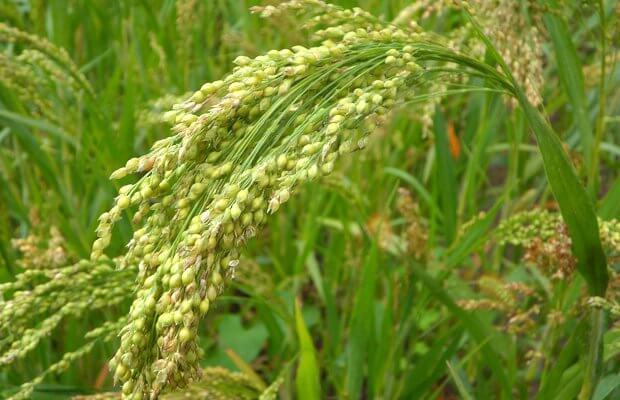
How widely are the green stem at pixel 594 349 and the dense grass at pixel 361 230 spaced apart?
1cm

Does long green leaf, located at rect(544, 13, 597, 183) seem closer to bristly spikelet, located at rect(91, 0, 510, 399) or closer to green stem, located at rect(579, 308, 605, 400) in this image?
green stem, located at rect(579, 308, 605, 400)

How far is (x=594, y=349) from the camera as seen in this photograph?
4.81 ft

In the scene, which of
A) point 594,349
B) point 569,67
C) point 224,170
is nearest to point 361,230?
point 569,67

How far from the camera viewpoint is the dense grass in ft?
6.05

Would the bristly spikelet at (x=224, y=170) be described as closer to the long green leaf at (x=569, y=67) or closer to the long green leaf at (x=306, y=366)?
the long green leaf at (x=306, y=366)

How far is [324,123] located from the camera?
1125 millimetres

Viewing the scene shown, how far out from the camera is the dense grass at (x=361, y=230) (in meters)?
1.84

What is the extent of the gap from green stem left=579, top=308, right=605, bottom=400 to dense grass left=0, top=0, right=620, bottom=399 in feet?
0.04

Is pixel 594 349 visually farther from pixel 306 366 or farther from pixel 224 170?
pixel 224 170

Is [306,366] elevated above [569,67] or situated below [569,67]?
below

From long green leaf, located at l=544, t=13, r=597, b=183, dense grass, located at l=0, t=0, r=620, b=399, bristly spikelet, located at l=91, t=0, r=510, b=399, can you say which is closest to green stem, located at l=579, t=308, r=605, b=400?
dense grass, located at l=0, t=0, r=620, b=399

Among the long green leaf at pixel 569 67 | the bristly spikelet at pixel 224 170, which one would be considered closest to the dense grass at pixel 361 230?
the long green leaf at pixel 569 67

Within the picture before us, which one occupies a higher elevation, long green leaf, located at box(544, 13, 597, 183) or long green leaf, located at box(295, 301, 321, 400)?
long green leaf, located at box(544, 13, 597, 183)

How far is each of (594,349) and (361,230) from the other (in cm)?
80
